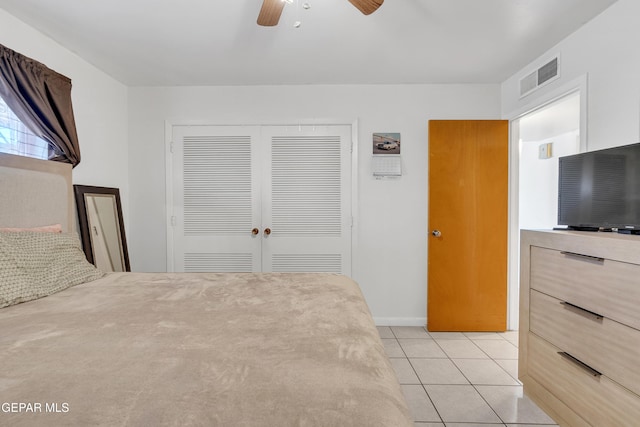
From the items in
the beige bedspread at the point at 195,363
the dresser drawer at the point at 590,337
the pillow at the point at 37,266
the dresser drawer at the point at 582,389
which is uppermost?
the pillow at the point at 37,266

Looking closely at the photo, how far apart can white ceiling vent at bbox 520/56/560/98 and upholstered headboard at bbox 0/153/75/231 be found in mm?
3758

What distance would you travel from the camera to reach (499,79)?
305cm

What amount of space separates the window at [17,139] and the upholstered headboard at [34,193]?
0.20 m

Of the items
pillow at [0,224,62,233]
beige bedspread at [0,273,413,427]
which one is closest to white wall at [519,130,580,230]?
beige bedspread at [0,273,413,427]

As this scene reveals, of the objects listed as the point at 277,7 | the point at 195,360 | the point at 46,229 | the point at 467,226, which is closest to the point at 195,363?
the point at 195,360

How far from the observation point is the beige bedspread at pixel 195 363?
0.65 meters

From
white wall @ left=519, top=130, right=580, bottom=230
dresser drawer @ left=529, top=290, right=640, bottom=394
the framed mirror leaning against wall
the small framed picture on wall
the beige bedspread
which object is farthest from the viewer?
white wall @ left=519, top=130, right=580, bottom=230

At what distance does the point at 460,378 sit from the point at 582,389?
811 mm

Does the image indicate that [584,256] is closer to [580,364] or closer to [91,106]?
[580,364]

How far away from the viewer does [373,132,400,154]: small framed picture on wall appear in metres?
3.19

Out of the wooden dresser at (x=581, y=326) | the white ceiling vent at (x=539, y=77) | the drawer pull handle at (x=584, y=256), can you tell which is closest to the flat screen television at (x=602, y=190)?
the wooden dresser at (x=581, y=326)

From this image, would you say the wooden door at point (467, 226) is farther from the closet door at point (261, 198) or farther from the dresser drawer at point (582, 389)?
the dresser drawer at point (582, 389)

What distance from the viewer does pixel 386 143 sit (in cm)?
320

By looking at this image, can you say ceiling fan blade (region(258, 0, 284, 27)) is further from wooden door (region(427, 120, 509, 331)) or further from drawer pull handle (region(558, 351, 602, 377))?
drawer pull handle (region(558, 351, 602, 377))
